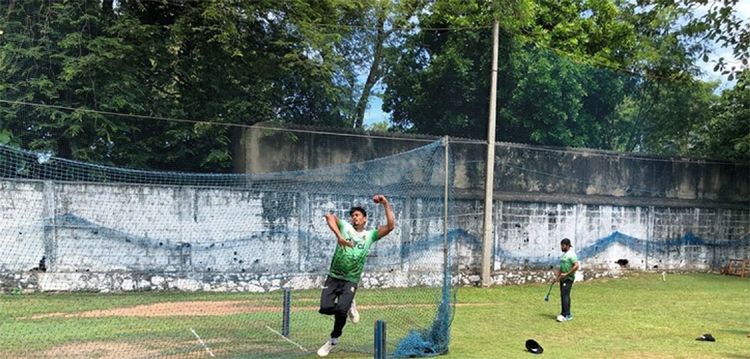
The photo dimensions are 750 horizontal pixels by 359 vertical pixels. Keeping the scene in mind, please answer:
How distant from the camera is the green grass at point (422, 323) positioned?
880 centimetres

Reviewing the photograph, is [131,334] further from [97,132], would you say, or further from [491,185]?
[491,185]

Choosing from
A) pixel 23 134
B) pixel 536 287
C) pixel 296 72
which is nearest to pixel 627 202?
pixel 536 287

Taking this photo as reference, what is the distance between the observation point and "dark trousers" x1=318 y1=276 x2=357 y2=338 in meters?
8.06

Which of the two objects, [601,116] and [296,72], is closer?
[296,72]

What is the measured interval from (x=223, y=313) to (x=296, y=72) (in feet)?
23.1

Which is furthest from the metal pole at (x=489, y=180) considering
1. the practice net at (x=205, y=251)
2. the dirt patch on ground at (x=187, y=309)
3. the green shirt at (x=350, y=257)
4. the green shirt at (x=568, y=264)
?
the green shirt at (x=350, y=257)

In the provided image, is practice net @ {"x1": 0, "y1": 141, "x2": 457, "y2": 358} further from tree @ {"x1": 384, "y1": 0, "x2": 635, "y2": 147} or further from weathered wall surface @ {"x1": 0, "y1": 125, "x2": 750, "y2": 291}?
tree @ {"x1": 384, "y1": 0, "x2": 635, "y2": 147}

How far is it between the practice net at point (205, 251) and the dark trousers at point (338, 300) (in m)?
1.19

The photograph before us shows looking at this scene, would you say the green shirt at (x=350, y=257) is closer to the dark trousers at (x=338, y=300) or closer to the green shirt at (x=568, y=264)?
the dark trousers at (x=338, y=300)

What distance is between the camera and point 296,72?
16.7m

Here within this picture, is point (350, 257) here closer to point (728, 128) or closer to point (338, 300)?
point (338, 300)

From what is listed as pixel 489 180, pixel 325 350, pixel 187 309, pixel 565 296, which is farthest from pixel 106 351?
pixel 489 180

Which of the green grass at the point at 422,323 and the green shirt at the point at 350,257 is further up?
the green shirt at the point at 350,257

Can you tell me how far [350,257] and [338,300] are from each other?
0.54 meters
